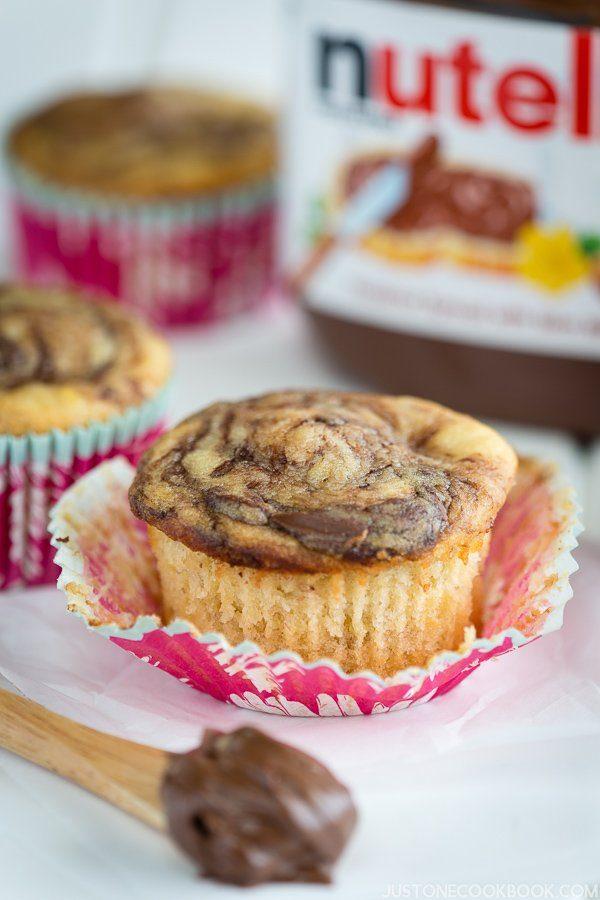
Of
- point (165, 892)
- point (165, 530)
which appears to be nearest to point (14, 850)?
point (165, 892)

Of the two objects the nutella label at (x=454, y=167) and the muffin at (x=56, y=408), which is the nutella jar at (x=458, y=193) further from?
the muffin at (x=56, y=408)

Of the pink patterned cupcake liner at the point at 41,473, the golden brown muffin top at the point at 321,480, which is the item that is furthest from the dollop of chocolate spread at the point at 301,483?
the pink patterned cupcake liner at the point at 41,473

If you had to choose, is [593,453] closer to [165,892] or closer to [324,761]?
[324,761]

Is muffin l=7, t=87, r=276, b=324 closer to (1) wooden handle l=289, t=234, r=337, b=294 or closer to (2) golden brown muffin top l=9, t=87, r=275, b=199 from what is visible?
(2) golden brown muffin top l=9, t=87, r=275, b=199

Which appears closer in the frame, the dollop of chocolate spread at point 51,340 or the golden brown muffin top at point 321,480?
the golden brown muffin top at point 321,480

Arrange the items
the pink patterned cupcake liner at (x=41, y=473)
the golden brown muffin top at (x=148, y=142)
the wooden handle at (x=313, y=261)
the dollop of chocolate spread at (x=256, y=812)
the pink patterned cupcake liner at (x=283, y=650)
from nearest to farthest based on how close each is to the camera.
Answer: the dollop of chocolate spread at (x=256, y=812), the pink patterned cupcake liner at (x=283, y=650), the pink patterned cupcake liner at (x=41, y=473), the wooden handle at (x=313, y=261), the golden brown muffin top at (x=148, y=142)

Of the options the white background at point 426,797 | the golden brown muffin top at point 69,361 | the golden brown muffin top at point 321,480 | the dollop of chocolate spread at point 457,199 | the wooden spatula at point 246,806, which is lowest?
the white background at point 426,797

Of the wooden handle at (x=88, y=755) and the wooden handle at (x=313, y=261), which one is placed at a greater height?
the wooden handle at (x=313, y=261)

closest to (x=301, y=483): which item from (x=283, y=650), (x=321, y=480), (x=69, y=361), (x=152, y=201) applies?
(x=321, y=480)
